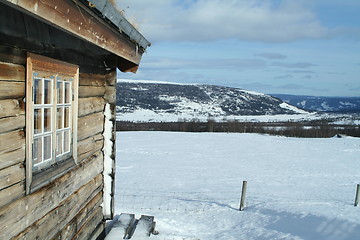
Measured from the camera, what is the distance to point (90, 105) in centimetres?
414

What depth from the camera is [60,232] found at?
3303 mm

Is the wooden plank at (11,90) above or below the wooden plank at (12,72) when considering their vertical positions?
below

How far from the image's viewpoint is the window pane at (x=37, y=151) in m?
2.78

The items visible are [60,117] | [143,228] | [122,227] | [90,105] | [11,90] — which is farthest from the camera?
[143,228]

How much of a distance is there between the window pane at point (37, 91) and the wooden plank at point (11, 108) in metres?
0.24

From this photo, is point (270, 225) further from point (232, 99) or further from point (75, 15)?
point (232, 99)

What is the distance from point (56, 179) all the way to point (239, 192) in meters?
10.5

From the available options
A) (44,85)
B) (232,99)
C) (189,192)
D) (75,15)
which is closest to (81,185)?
(44,85)

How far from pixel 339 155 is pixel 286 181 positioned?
12.3 metres

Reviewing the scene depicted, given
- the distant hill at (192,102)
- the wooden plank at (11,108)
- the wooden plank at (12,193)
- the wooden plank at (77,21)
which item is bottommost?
the distant hill at (192,102)

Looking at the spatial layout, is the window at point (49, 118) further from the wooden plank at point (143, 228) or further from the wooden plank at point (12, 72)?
the wooden plank at point (143, 228)

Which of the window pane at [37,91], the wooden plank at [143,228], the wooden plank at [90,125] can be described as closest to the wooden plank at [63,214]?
the wooden plank at [90,125]

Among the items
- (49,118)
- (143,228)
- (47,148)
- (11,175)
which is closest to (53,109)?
(49,118)

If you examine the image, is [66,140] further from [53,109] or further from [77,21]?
[77,21]
